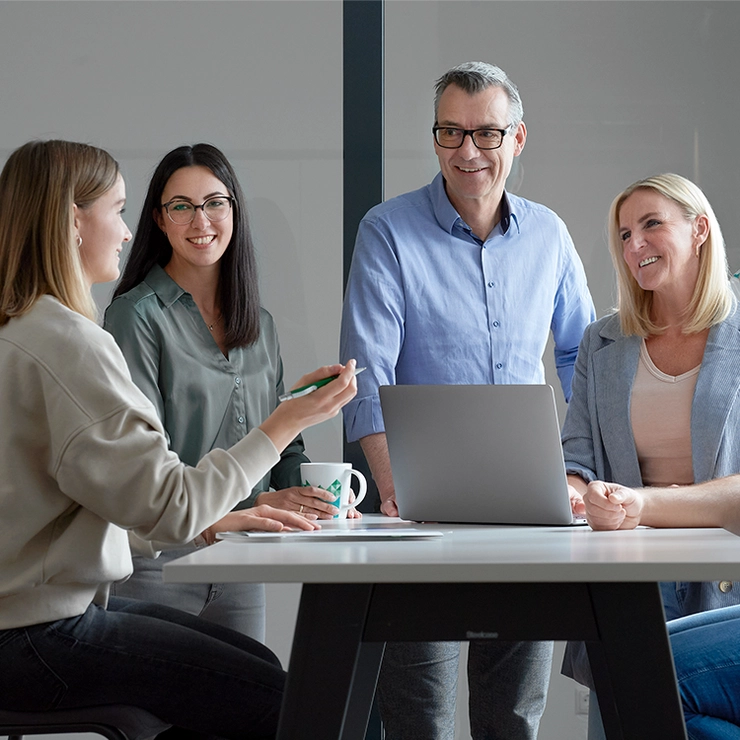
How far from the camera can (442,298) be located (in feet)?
8.00

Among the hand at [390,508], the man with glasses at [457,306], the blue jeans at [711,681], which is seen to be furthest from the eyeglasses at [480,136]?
A: the blue jeans at [711,681]

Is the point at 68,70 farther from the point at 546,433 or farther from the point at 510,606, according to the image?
the point at 510,606

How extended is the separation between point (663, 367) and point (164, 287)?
112 cm

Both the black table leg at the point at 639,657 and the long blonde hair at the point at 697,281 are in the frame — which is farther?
the long blonde hair at the point at 697,281

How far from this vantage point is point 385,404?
1647mm

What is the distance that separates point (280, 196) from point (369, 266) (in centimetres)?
51

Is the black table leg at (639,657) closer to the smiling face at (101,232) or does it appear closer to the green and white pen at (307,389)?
the green and white pen at (307,389)

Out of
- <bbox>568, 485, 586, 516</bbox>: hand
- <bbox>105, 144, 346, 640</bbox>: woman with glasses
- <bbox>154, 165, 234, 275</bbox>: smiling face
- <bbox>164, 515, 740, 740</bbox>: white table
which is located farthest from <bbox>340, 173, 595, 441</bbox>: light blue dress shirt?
<bbox>164, 515, 740, 740</bbox>: white table

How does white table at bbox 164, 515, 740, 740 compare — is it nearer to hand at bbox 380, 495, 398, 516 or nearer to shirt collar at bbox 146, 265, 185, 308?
hand at bbox 380, 495, 398, 516

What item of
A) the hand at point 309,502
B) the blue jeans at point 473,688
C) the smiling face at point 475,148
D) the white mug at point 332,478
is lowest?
the blue jeans at point 473,688

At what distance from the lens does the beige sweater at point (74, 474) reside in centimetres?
137

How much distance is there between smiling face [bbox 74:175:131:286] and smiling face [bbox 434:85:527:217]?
38.1 inches

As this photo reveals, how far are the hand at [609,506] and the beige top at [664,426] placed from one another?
1.58 feet

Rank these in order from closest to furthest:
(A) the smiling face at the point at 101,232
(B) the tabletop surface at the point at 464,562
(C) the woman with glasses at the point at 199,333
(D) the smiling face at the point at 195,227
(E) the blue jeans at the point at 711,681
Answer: (B) the tabletop surface at the point at 464,562, (E) the blue jeans at the point at 711,681, (A) the smiling face at the point at 101,232, (C) the woman with glasses at the point at 199,333, (D) the smiling face at the point at 195,227
